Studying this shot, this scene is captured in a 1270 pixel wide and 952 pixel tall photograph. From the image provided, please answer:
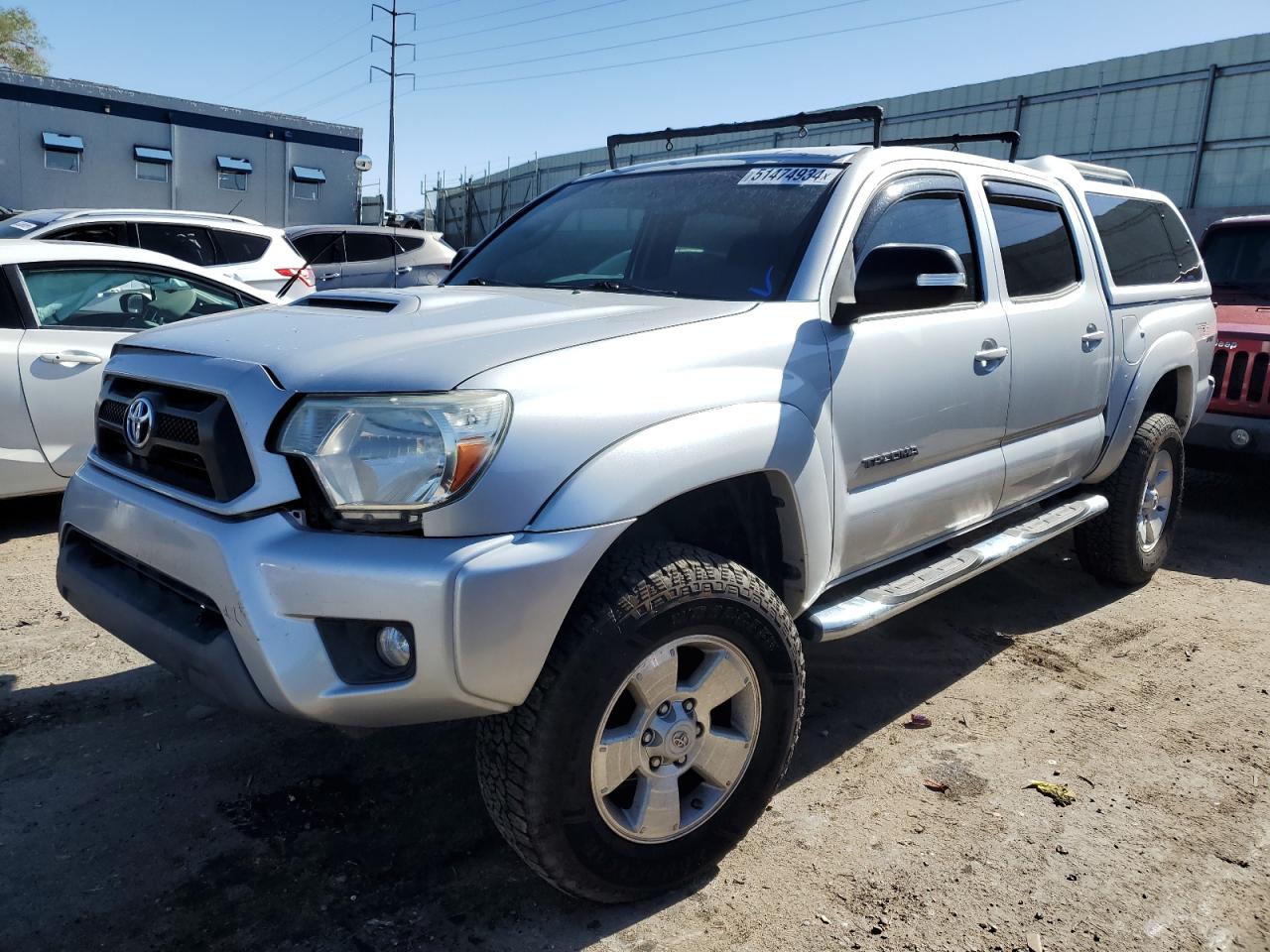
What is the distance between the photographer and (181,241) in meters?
8.75

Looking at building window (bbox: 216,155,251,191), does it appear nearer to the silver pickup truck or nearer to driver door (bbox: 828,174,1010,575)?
the silver pickup truck

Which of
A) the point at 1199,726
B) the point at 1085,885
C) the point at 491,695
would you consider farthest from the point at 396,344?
the point at 1199,726

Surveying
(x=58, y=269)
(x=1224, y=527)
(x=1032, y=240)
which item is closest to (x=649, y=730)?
(x=1032, y=240)

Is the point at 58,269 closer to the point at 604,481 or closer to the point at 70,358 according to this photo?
the point at 70,358

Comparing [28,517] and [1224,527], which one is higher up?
[1224,527]

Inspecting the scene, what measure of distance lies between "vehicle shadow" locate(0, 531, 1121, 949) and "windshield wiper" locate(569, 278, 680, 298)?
1529 millimetres

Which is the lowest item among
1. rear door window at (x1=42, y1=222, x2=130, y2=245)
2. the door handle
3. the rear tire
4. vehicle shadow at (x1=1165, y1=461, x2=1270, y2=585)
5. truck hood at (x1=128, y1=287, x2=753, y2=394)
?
vehicle shadow at (x1=1165, y1=461, x2=1270, y2=585)

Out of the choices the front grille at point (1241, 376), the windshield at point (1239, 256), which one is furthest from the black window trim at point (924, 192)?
the windshield at point (1239, 256)

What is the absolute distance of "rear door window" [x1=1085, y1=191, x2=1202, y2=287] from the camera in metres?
4.57

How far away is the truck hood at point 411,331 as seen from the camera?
2156 millimetres

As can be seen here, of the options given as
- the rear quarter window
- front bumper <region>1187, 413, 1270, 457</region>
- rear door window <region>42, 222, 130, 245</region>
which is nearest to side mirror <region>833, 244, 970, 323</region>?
front bumper <region>1187, 413, 1270, 457</region>

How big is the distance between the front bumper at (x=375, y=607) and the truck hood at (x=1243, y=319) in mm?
5556

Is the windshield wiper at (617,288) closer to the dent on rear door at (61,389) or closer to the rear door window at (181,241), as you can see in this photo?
the dent on rear door at (61,389)

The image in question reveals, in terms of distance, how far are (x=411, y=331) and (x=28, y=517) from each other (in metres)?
4.26
